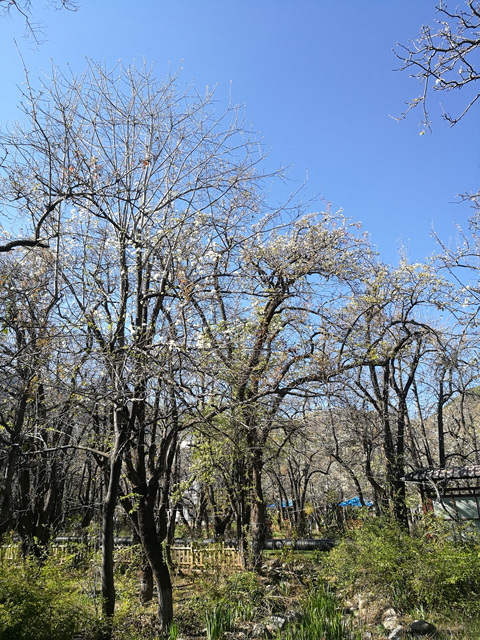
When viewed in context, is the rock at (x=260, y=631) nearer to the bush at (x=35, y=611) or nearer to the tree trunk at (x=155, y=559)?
the tree trunk at (x=155, y=559)

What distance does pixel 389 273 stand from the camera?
455 inches

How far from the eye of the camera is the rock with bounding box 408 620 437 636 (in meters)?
6.10

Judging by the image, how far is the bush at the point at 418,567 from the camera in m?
6.75

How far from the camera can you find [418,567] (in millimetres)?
7121

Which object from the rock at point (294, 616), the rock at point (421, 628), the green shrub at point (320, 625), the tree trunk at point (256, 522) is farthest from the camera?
the tree trunk at point (256, 522)

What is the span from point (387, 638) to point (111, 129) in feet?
24.6

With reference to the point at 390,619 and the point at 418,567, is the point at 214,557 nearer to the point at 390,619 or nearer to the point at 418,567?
the point at 390,619

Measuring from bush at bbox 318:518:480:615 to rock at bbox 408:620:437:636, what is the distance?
0.58 m

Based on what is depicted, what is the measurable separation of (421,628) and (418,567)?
3.57 ft

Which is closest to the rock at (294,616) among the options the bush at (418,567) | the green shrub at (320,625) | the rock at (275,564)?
the green shrub at (320,625)

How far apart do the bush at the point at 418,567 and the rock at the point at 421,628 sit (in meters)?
0.58

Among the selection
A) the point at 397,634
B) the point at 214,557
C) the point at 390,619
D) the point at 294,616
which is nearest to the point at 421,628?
the point at 397,634

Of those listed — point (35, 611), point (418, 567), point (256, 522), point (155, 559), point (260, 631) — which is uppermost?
point (256, 522)

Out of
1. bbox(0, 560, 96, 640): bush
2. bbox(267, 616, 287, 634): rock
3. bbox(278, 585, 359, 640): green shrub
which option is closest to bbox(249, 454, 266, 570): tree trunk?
bbox(267, 616, 287, 634): rock
